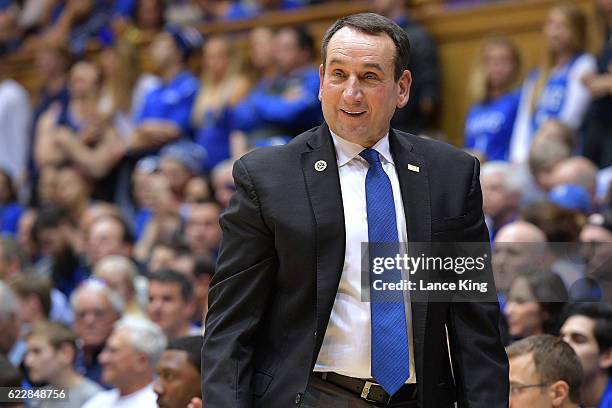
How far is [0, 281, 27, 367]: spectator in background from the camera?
20.9 feet

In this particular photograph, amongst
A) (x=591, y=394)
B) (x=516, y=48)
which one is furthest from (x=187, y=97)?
(x=591, y=394)

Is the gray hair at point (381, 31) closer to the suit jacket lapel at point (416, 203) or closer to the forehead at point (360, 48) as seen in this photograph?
the forehead at point (360, 48)

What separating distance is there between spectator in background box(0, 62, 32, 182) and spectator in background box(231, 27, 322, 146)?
3.14 meters

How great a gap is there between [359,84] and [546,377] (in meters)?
1.50

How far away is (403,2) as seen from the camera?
8.70m

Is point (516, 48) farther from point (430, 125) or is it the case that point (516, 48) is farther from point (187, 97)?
point (187, 97)

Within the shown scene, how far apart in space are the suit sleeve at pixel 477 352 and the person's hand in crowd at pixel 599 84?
176 inches

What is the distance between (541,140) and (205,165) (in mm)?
3222

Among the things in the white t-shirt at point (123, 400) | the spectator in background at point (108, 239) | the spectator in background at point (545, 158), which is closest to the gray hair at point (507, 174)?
the spectator in background at point (545, 158)

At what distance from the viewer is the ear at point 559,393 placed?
155 inches

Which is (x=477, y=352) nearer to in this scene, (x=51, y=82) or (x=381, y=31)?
(x=381, y=31)

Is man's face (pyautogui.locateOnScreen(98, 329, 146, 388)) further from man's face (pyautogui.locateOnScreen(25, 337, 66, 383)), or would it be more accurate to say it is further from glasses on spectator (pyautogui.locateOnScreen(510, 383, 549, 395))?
glasses on spectator (pyautogui.locateOnScreen(510, 383, 549, 395))

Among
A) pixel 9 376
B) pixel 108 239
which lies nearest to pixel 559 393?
pixel 9 376

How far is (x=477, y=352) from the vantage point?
2.96m
